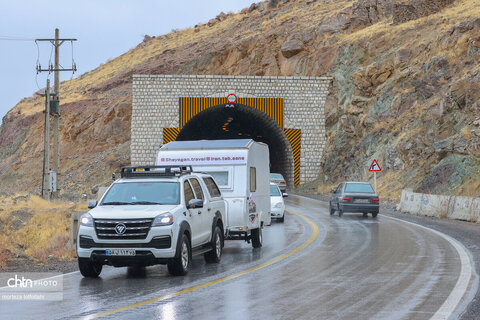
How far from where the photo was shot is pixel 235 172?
53.0 feet

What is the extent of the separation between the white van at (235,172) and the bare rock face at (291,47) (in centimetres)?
4683

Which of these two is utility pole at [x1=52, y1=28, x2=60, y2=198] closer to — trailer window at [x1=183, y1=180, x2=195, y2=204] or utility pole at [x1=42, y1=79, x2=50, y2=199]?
utility pole at [x1=42, y1=79, x2=50, y2=199]

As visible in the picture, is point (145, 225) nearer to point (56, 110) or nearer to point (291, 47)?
point (56, 110)

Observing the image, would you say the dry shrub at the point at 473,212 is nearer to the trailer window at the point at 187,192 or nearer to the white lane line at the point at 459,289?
the white lane line at the point at 459,289

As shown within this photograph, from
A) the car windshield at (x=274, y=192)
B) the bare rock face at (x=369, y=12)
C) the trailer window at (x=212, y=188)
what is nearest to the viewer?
the trailer window at (x=212, y=188)

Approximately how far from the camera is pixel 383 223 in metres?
24.0

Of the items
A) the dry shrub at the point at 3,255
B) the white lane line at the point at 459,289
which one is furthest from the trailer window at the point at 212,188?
the white lane line at the point at 459,289

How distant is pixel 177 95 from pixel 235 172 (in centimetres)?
3815

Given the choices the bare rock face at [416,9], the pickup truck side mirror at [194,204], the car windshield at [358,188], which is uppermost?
the bare rock face at [416,9]

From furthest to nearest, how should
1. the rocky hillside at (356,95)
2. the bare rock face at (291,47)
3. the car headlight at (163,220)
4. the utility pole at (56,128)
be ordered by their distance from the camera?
the bare rock face at (291,47)
the rocky hillside at (356,95)
the utility pole at (56,128)
the car headlight at (163,220)

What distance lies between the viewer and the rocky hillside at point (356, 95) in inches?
1545

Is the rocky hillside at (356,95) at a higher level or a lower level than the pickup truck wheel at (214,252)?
higher

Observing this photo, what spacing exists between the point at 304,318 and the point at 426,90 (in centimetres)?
4007

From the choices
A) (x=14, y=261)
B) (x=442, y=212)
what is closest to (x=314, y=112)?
(x=442, y=212)
